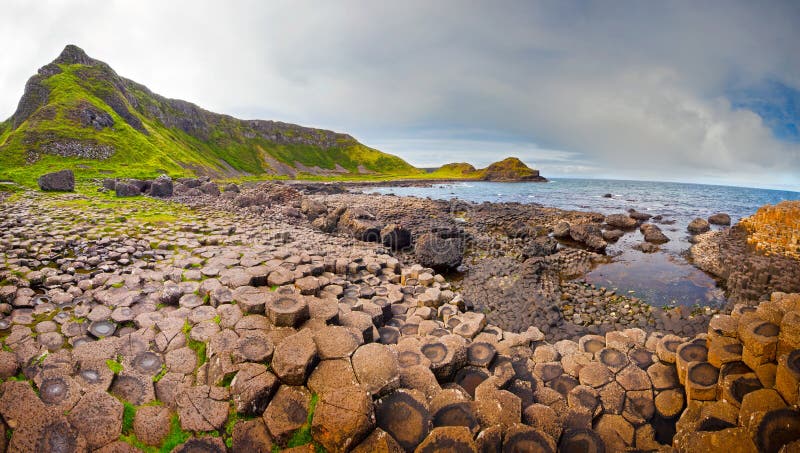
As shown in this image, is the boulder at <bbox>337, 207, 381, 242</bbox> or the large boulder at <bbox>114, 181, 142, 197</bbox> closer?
the boulder at <bbox>337, 207, 381, 242</bbox>

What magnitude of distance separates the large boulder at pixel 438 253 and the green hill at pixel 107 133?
3793 cm

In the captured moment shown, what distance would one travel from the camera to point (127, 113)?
240 ft

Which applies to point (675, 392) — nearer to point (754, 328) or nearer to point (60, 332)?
point (754, 328)

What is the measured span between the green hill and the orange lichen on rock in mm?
57790

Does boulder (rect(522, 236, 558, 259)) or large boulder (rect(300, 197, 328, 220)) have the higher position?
large boulder (rect(300, 197, 328, 220))

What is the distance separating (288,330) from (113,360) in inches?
104

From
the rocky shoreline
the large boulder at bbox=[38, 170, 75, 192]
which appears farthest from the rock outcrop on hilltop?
the rocky shoreline

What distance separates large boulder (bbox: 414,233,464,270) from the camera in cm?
1599

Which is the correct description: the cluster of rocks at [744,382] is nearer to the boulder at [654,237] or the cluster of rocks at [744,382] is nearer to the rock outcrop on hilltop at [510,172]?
the boulder at [654,237]

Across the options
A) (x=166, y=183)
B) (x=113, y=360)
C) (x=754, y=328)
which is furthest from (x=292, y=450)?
(x=166, y=183)

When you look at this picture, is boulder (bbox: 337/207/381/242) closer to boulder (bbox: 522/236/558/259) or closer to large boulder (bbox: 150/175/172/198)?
boulder (bbox: 522/236/558/259)

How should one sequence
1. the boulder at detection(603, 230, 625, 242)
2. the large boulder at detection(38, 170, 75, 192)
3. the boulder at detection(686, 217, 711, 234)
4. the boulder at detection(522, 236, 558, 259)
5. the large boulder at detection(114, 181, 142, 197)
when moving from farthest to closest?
the boulder at detection(686, 217, 711, 234)
the large boulder at detection(114, 181, 142, 197)
the boulder at detection(603, 230, 625, 242)
the large boulder at detection(38, 170, 75, 192)
the boulder at detection(522, 236, 558, 259)

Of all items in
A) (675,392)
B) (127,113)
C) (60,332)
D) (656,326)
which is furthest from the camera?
(127,113)

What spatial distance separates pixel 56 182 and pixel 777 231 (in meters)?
51.7
